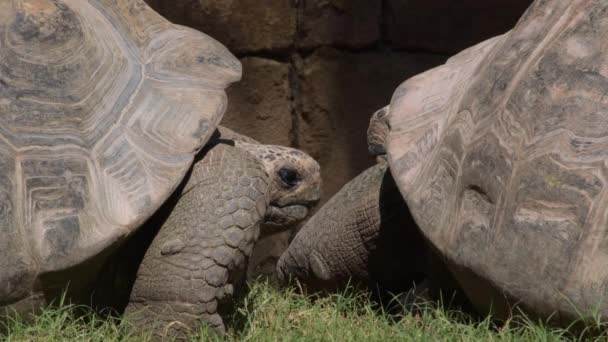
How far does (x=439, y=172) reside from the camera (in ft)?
11.4

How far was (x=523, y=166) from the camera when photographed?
10.5ft

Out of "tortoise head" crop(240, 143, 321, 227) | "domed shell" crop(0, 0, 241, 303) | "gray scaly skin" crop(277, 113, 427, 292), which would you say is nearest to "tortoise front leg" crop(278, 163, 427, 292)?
"gray scaly skin" crop(277, 113, 427, 292)

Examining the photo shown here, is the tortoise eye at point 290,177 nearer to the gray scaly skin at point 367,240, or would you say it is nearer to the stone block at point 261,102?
the gray scaly skin at point 367,240

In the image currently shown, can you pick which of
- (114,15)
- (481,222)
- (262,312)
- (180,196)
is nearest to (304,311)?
(262,312)

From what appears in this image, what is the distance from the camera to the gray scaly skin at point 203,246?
11.2ft

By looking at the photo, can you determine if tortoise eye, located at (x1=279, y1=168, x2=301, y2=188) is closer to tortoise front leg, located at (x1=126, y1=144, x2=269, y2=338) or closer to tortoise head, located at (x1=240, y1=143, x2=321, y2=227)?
tortoise head, located at (x1=240, y1=143, x2=321, y2=227)

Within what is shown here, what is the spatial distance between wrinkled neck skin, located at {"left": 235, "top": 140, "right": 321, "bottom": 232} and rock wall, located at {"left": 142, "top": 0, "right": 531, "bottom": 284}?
106 centimetres

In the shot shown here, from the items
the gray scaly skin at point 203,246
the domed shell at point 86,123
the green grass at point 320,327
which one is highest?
the domed shell at point 86,123

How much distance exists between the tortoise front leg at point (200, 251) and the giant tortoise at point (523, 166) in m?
0.50

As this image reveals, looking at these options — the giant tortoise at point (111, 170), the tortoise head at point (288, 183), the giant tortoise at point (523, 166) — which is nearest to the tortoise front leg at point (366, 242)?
the tortoise head at point (288, 183)

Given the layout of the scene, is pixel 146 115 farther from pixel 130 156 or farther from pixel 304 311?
pixel 304 311

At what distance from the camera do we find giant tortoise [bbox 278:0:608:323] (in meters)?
3.04

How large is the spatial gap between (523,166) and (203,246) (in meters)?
0.96

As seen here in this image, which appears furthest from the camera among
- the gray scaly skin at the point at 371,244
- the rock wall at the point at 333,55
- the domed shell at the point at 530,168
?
the rock wall at the point at 333,55
